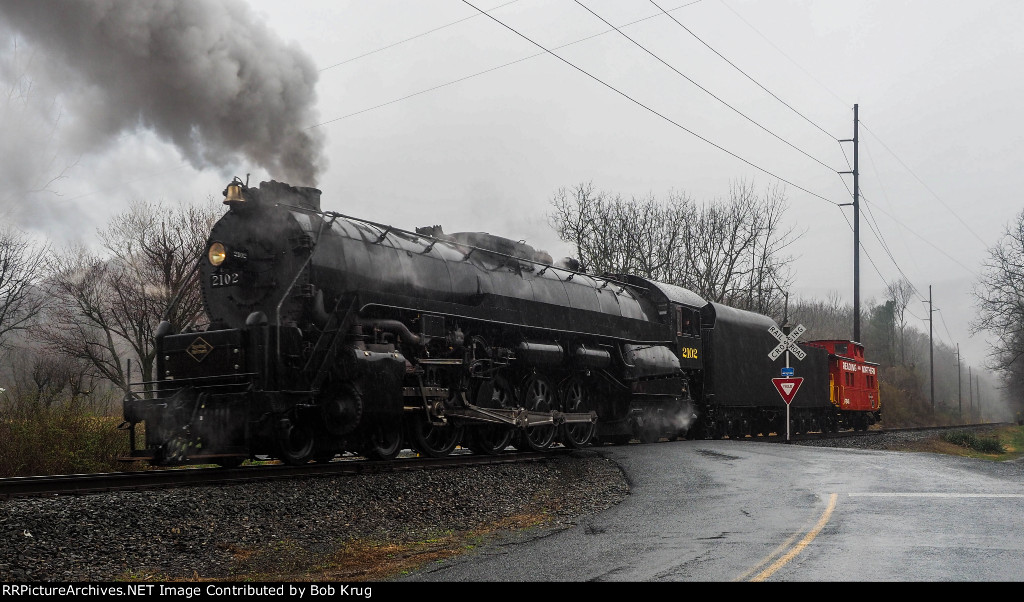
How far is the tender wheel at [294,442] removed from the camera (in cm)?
1032

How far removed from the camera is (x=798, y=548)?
6.53m

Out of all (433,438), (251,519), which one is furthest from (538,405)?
(251,519)

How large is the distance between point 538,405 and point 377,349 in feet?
14.9

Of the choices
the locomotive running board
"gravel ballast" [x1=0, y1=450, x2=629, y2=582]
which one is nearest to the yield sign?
the locomotive running board

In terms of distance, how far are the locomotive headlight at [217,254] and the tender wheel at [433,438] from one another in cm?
370

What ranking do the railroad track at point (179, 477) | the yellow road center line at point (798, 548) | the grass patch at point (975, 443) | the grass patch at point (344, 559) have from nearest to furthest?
the yellow road center line at point (798, 548) < the grass patch at point (344, 559) < the railroad track at point (179, 477) < the grass patch at point (975, 443)

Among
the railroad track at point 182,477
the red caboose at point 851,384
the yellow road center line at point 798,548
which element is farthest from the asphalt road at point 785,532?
the red caboose at point 851,384

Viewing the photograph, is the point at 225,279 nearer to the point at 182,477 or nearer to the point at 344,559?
the point at 182,477

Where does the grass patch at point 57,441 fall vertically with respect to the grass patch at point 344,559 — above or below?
above

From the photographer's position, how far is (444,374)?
12867mm

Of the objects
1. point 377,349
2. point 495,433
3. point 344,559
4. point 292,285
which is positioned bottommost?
point 344,559

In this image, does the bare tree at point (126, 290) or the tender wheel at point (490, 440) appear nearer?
the tender wheel at point (490, 440)

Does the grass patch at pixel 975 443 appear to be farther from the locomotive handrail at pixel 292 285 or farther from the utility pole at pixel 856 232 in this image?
the locomotive handrail at pixel 292 285
